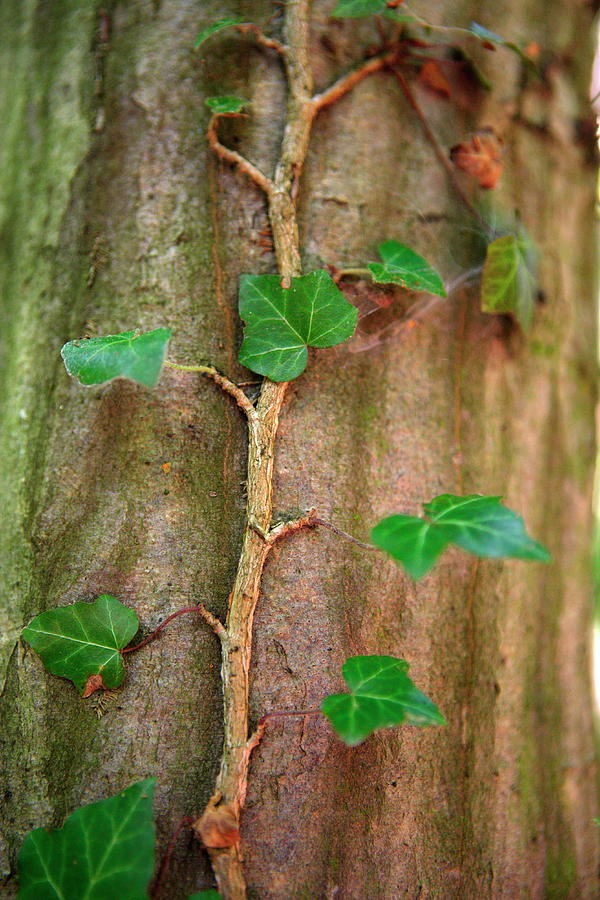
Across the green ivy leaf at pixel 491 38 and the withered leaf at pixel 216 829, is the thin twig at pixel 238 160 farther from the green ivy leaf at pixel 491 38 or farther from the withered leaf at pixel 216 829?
the withered leaf at pixel 216 829

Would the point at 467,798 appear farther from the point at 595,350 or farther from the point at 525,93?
the point at 525,93

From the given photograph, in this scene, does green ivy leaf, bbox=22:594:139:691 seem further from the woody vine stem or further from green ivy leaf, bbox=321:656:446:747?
green ivy leaf, bbox=321:656:446:747

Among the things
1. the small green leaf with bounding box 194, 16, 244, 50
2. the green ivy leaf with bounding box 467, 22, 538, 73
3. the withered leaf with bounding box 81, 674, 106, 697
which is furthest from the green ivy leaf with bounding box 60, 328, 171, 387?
the green ivy leaf with bounding box 467, 22, 538, 73

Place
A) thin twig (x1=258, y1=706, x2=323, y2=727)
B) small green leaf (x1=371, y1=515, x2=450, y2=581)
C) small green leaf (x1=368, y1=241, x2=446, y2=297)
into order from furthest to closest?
small green leaf (x1=368, y1=241, x2=446, y2=297)
thin twig (x1=258, y1=706, x2=323, y2=727)
small green leaf (x1=371, y1=515, x2=450, y2=581)

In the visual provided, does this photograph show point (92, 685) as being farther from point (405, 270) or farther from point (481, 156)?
point (481, 156)

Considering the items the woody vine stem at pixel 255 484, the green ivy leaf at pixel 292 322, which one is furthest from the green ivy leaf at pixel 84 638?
the green ivy leaf at pixel 292 322

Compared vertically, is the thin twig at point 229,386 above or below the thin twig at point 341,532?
above

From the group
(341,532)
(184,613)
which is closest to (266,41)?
(341,532)

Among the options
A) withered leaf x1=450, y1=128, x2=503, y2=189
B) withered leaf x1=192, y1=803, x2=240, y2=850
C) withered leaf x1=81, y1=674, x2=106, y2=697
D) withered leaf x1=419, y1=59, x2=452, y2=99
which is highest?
withered leaf x1=419, y1=59, x2=452, y2=99
